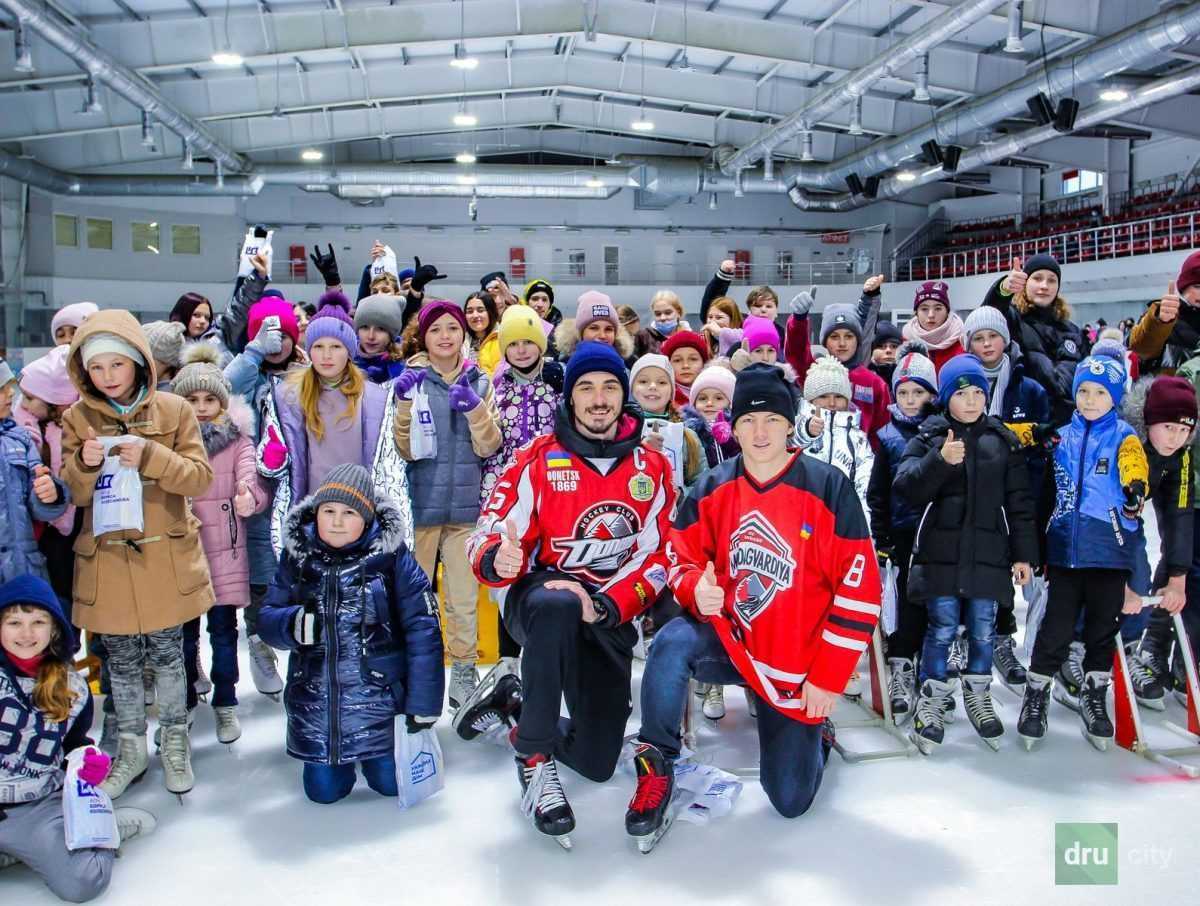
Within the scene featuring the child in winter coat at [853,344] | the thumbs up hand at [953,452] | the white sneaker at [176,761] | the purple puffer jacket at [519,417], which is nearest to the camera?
the white sneaker at [176,761]

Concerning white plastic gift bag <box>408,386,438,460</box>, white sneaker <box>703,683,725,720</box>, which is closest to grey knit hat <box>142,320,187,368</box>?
white plastic gift bag <box>408,386,438,460</box>

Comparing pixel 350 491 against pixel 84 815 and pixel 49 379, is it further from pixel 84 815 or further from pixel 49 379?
pixel 49 379

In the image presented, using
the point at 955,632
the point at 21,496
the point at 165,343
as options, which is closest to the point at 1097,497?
the point at 955,632

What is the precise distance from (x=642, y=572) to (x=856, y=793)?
3.27 ft

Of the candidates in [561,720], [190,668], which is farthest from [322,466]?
[561,720]

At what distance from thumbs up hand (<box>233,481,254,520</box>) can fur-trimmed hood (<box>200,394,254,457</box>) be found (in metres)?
0.20

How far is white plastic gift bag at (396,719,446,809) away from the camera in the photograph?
2.88 meters

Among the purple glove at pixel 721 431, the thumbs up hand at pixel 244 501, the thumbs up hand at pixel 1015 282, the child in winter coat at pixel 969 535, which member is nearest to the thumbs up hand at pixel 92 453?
the thumbs up hand at pixel 244 501

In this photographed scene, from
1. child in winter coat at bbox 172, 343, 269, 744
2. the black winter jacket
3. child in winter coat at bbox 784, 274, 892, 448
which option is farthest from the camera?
child in winter coat at bbox 784, 274, 892, 448

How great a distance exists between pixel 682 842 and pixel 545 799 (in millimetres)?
417

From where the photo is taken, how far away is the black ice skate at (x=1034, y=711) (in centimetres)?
333

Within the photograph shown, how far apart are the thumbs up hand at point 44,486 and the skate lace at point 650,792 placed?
2.00 m

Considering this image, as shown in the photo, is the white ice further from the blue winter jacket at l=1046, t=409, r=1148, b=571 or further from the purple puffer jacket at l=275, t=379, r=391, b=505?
the purple puffer jacket at l=275, t=379, r=391, b=505

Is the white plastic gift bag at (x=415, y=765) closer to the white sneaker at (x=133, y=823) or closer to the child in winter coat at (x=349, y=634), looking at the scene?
the child in winter coat at (x=349, y=634)
